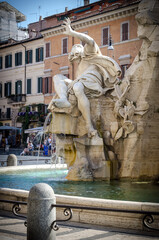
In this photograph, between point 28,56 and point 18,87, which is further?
point 18,87

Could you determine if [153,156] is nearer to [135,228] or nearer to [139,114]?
[139,114]

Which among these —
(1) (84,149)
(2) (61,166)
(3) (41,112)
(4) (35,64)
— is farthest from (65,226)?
(4) (35,64)

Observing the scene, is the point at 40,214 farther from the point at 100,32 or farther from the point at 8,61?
the point at 8,61

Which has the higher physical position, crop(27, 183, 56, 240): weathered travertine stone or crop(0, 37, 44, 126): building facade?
crop(0, 37, 44, 126): building facade

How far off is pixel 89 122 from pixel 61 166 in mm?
4909

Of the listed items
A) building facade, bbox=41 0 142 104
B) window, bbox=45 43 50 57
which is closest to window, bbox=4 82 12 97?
building facade, bbox=41 0 142 104

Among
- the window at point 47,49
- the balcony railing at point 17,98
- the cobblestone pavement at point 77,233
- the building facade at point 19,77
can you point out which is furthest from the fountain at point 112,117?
the balcony railing at point 17,98

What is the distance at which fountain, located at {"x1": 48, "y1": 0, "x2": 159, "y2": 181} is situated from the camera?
314 inches

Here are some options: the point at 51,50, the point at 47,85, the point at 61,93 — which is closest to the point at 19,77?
the point at 47,85

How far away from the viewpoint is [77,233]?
4.58 m

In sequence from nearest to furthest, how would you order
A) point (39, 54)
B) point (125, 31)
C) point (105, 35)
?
point (125, 31) < point (105, 35) < point (39, 54)

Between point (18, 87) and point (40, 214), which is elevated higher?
point (18, 87)

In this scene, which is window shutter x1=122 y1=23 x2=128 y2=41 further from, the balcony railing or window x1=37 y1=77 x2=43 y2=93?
the balcony railing

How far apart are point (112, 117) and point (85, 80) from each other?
1024 millimetres
